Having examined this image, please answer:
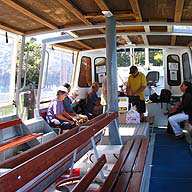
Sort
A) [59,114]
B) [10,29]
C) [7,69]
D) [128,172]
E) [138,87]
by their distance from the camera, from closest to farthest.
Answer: [128,172]
[10,29]
[7,69]
[59,114]
[138,87]

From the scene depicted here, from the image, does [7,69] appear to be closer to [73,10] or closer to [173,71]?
[73,10]

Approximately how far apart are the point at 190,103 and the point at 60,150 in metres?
4.58

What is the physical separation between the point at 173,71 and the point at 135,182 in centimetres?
645

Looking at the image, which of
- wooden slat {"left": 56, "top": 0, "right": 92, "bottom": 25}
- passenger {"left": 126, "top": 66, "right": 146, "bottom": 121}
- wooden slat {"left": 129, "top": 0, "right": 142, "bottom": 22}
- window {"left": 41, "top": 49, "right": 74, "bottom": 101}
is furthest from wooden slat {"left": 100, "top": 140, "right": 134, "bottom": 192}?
window {"left": 41, "top": 49, "right": 74, "bottom": 101}

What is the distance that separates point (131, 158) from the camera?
3.57 m

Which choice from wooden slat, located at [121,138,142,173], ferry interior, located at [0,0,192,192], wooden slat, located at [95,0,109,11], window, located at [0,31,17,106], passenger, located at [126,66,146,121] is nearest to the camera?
ferry interior, located at [0,0,192,192]

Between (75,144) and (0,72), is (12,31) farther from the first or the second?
(75,144)

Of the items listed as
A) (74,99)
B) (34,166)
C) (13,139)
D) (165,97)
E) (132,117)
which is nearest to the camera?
(34,166)

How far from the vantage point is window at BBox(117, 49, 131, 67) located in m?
9.42

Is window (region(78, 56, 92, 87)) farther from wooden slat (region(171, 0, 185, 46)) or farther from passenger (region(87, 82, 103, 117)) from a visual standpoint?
wooden slat (region(171, 0, 185, 46))

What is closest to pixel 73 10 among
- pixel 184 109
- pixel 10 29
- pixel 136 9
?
pixel 136 9

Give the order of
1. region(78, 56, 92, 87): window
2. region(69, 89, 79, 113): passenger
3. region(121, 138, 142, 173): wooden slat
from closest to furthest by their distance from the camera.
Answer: region(121, 138, 142, 173): wooden slat
region(69, 89, 79, 113): passenger
region(78, 56, 92, 87): window

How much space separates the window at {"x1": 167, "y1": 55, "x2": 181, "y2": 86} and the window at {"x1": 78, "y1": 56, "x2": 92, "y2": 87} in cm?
236

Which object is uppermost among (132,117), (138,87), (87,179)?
(138,87)
